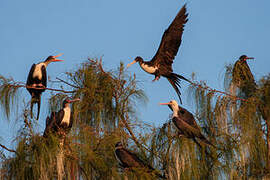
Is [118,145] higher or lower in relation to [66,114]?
lower

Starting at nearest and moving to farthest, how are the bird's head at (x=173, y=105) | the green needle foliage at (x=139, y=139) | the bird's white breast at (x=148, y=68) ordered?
1. the green needle foliage at (x=139, y=139)
2. the bird's head at (x=173, y=105)
3. the bird's white breast at (x=148, y=68)

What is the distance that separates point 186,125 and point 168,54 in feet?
6.09

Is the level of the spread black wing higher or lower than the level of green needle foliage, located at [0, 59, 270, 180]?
higher

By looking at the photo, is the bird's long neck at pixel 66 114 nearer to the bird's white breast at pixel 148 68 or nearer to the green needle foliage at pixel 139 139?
the green needle foliage at pixel 139 139

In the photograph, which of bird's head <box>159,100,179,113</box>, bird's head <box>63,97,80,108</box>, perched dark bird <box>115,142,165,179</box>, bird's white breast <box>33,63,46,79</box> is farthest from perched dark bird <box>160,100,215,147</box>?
bird's white breast <box>33,63,46,79</box>

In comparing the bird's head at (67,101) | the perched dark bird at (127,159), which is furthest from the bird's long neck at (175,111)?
the bird's head at (67,101)

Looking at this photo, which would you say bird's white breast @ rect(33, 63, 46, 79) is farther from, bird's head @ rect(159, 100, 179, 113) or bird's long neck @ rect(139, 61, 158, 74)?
bird's head @ rect(159, 100, 179, 113)

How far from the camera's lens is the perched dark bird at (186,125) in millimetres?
4016

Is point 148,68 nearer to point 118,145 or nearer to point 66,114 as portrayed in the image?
point 66,114

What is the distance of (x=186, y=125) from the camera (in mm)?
4000

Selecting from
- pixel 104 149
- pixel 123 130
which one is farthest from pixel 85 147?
pixel 123 130

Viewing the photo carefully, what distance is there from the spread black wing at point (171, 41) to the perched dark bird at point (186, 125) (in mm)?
1220

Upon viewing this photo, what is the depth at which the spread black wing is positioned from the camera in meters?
5.55

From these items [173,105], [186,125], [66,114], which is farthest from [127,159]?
[173,105]
